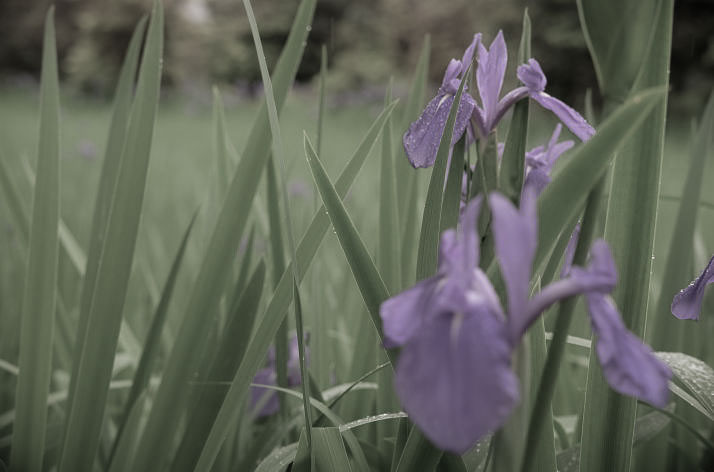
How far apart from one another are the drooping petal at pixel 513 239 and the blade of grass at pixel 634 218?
23 cm

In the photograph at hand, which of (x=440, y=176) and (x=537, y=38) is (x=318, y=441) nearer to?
(x=440, y=176)

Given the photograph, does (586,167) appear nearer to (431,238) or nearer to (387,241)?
(431,238)

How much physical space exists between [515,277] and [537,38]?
9.00 m

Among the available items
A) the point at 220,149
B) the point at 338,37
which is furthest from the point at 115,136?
the point at 338,37

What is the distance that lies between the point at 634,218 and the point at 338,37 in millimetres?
10709

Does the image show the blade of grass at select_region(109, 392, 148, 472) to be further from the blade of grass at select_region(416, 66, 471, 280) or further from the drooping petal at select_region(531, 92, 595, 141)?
the drooping petal at select_region(531, 92, 595, 141)

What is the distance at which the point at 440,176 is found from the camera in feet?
1.54

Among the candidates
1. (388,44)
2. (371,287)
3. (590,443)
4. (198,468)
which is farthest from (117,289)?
(388,44)

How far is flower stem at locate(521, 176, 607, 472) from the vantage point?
36 cm

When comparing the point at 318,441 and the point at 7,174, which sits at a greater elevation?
the point at 7,174

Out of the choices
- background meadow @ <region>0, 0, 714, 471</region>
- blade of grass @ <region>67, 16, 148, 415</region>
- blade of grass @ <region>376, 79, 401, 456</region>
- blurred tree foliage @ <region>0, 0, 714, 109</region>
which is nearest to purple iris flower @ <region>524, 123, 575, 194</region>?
background meadow @ <region>0, 0, 714, 471</region>

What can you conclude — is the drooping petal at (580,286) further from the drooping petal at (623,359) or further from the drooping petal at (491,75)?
the drooping petal at (491,75)

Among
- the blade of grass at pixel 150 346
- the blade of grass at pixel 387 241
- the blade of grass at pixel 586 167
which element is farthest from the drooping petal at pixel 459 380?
the blade of grass at pixel 150 346

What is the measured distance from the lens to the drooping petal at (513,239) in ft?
0.92
